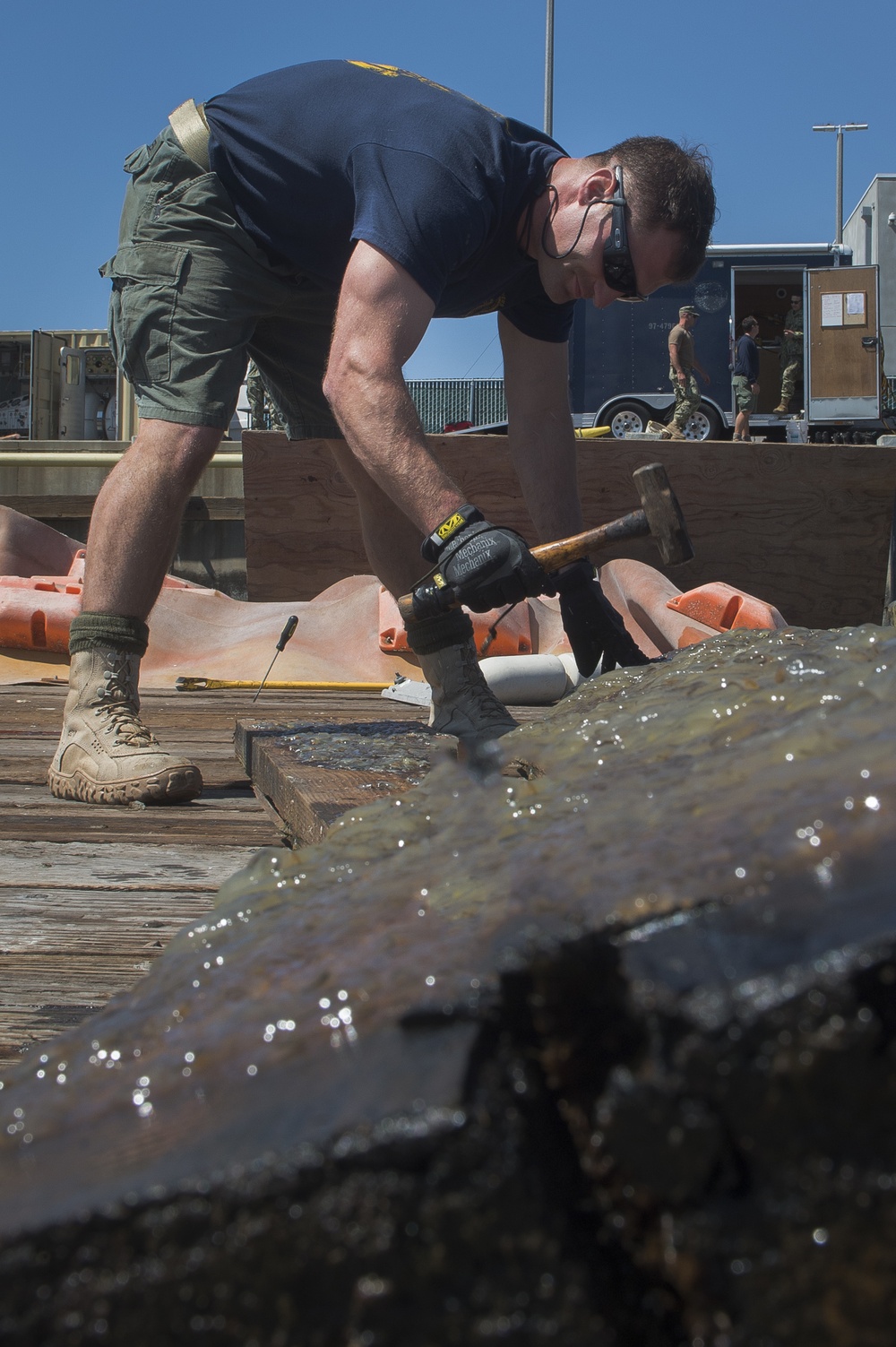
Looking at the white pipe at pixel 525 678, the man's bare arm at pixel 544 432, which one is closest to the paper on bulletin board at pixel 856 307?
the white pipe at pixel 525 678

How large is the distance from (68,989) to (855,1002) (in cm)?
98

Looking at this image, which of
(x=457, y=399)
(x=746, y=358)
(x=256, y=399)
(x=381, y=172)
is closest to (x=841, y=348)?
(x=746, y=358)

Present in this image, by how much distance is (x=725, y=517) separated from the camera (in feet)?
20.1

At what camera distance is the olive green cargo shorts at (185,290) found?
8.50 ft

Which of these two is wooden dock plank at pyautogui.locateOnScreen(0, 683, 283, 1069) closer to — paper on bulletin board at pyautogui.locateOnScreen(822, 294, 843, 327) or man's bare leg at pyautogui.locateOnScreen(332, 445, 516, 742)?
man's bare leg at pyautogui.locateOnScreen(332, 445, 516, 742)

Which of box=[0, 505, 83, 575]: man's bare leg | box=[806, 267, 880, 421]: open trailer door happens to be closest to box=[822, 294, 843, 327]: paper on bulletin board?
box=[806, 267, 880, 421]: open trailer door

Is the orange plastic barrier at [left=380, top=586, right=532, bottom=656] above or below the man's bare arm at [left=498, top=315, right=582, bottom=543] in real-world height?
below

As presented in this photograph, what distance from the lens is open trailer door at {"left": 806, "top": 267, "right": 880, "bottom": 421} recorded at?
1470 centimetres

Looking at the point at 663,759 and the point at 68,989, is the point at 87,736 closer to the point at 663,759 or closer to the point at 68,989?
the point at 68,989

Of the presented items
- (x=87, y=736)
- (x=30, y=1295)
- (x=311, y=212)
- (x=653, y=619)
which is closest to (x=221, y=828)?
(x=87, y=736)

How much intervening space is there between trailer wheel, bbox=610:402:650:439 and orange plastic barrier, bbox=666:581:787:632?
1069cm

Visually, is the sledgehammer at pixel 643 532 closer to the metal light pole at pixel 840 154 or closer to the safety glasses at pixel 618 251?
the safety glasses at pixel 618 251

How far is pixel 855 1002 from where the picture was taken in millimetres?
451

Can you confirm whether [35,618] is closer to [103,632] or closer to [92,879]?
[103,632]
